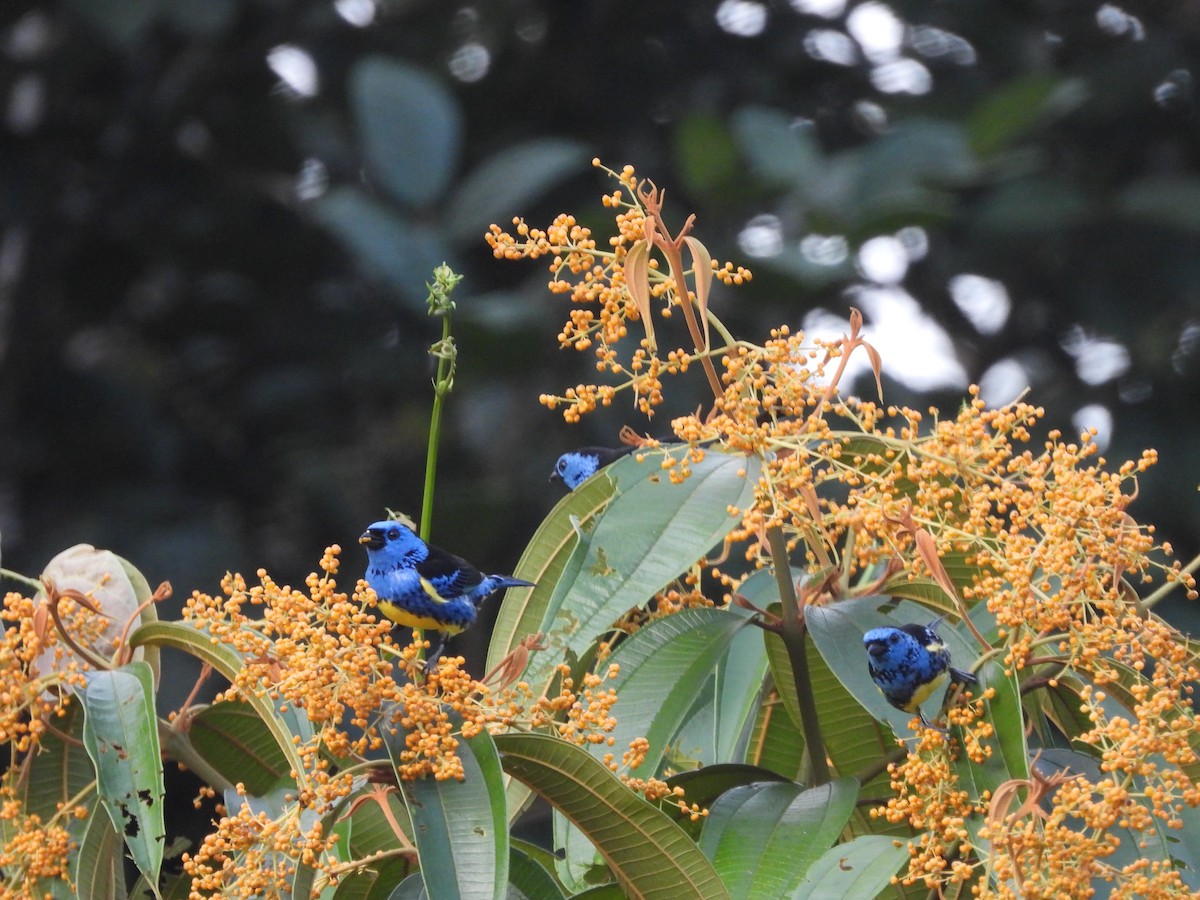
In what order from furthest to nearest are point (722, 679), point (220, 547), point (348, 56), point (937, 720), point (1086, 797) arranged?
point (348, 56) < point (220, 547) < point (722, 679) < point (937, 720) < point (1086, 797)

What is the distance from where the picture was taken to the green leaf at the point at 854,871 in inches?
29.7

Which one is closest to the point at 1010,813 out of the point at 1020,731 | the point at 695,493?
the point at 1020,731

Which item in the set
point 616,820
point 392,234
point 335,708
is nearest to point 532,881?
point 616,820

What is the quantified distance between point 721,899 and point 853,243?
9.24ft

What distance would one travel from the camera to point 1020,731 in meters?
0.76

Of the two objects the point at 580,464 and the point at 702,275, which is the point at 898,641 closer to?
the point at 702,275

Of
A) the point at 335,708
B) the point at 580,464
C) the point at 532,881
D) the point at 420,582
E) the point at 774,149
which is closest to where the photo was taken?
the point at 335,708

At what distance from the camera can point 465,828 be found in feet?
2.49

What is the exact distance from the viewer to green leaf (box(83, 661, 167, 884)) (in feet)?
2.61

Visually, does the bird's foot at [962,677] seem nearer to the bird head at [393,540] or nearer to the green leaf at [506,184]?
the bird head at [393,540]

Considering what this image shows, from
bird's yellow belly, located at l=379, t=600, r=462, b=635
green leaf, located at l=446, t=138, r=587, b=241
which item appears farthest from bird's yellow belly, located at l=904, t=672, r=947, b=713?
green leaf, located at l=446, t=138, r=587, b=241

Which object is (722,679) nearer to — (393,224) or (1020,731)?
(1020,731)

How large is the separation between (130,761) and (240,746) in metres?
0.15

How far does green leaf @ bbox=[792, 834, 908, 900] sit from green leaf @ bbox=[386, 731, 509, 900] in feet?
0.55
